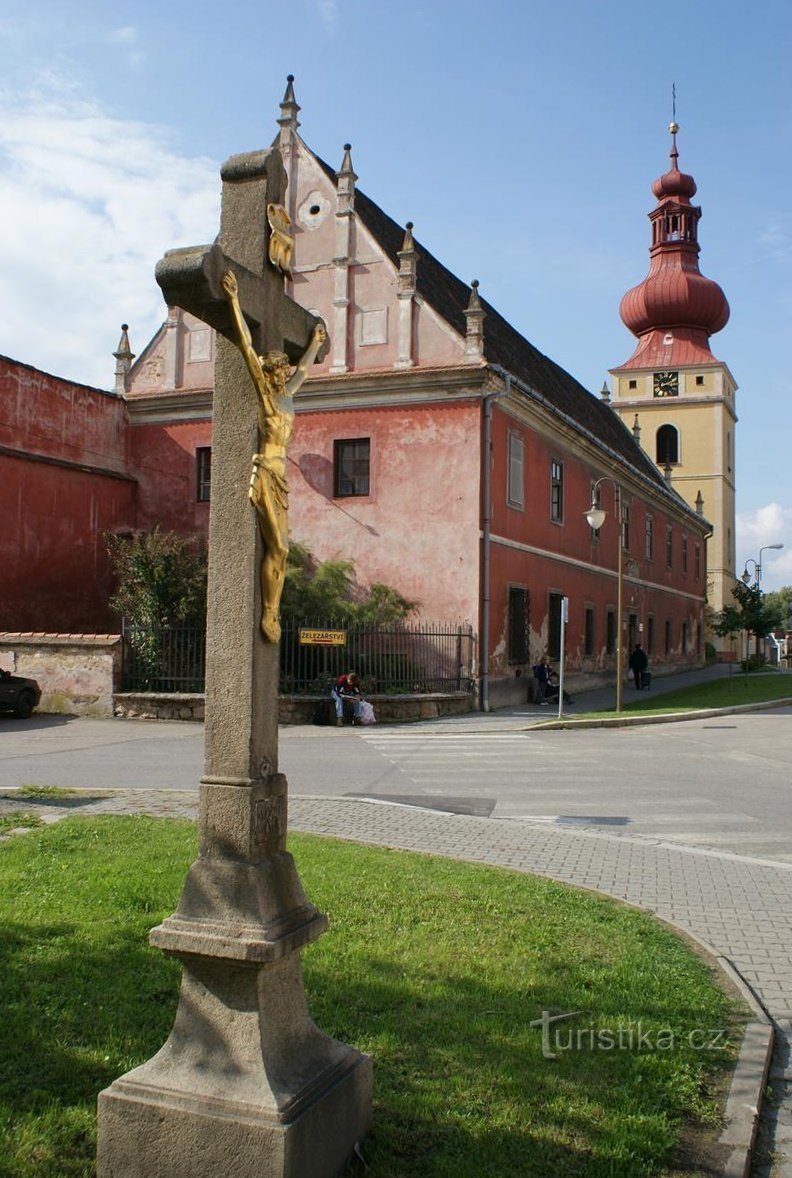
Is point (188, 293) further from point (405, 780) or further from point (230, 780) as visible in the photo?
point (405, 780)

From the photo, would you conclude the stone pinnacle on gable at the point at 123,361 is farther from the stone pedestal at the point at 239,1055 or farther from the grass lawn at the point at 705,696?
the stone pedestal at the point at 239,1055

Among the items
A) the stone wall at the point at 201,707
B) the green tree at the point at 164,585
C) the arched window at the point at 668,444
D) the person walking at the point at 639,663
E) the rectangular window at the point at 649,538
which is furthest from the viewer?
the arched window at the point at 668,444

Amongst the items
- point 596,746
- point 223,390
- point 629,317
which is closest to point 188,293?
point 223,390

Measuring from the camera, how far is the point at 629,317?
212 feet

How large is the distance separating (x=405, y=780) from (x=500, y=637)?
1305 centimetres

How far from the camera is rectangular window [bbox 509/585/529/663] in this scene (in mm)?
27078

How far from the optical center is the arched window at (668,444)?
2554 inches

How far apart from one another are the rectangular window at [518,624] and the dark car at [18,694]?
1169 centimetres

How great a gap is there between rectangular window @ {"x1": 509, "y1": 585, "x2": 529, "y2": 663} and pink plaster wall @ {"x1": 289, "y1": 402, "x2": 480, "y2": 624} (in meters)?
2.43

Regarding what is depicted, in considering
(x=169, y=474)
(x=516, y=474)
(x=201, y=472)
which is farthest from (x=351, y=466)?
(x=169, y=474)

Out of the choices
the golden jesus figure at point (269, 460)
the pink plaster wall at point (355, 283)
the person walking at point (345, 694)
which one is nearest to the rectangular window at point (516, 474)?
the pink plaster wall at point (355, 283)

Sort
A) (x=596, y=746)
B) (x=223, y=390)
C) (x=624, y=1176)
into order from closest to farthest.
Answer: (x=624, y=1176)
(x=223, y=390)
(x=596, y=746)

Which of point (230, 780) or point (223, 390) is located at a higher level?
point (223, 390)

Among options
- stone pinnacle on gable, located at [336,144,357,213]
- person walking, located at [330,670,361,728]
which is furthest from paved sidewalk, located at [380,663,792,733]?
stone pinnacle on gable, located at [336,144,357,213]
